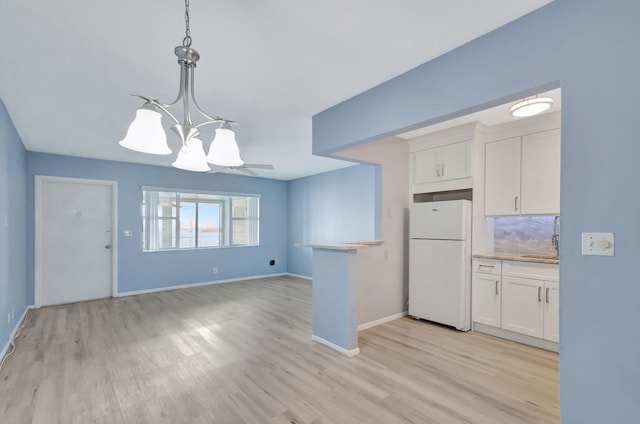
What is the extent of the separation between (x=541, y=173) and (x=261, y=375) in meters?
3.58

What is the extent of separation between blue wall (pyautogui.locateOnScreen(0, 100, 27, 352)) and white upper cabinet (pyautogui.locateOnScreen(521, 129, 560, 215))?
5.47 metres

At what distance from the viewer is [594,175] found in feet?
4.91

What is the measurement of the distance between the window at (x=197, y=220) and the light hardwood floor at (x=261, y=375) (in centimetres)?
215

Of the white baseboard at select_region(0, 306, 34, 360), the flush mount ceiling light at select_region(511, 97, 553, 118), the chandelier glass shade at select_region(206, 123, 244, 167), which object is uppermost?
the flush mount ceiling light at select_region(511, 97, 553, 118)

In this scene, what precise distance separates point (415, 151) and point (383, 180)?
729 mm

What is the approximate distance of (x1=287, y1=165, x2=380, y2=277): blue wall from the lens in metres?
5.79

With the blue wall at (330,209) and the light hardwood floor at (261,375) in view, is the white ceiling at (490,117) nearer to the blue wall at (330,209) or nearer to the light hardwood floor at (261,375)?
Result: the blue wall at (330,209)

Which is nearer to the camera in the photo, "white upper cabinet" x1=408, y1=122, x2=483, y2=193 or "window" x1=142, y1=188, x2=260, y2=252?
"white upper cabinet" x1=408, y1=122, x2=483, y2=193

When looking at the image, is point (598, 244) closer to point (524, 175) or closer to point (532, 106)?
point (532, 106)

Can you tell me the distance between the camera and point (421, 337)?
3354 mm

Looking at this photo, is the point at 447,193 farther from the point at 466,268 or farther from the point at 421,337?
the point at 421,337

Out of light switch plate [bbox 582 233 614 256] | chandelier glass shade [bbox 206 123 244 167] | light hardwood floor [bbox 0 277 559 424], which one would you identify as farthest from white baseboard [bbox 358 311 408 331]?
chandelier glass shade [bbox 206 123 244 167]

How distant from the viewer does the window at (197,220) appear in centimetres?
583

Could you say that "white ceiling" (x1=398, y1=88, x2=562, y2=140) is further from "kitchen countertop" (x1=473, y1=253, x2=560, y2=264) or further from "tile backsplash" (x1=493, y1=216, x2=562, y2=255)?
"kitchen countertop" (x1=473, y1=253, x2=560, y2=264)
